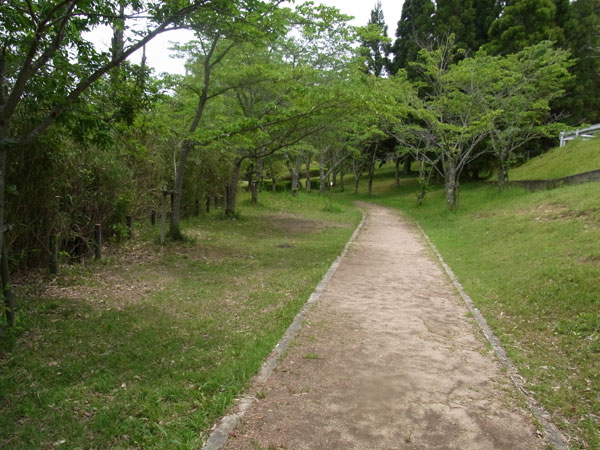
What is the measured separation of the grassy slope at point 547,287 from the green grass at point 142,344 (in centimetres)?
271

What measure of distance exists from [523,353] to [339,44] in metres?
11.1

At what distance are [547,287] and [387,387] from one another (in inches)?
156

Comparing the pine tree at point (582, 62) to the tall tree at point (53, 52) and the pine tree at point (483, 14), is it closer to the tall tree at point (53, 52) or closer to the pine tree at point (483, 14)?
the pine tree at point (483, 14)

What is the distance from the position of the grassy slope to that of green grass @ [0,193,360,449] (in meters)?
2.71

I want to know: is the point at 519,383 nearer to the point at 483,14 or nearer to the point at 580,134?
the point at 580,134

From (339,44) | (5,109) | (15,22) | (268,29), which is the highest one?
(339,44)

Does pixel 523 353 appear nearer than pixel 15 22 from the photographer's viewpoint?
No

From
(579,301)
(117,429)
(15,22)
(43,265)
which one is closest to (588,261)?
(579,301)

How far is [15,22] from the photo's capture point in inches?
159

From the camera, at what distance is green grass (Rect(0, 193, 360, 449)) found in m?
3.21

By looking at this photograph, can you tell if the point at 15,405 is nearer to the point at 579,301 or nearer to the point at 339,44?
the point at 579,301

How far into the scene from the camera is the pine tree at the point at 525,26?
2330 centimetres

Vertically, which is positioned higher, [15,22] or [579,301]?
[15,22]

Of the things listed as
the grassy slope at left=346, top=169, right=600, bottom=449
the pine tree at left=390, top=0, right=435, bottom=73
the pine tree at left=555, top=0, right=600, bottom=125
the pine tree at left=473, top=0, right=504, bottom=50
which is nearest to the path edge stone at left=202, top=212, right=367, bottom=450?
the grassy slope at left=346, top=169, right=600, bottom=449
